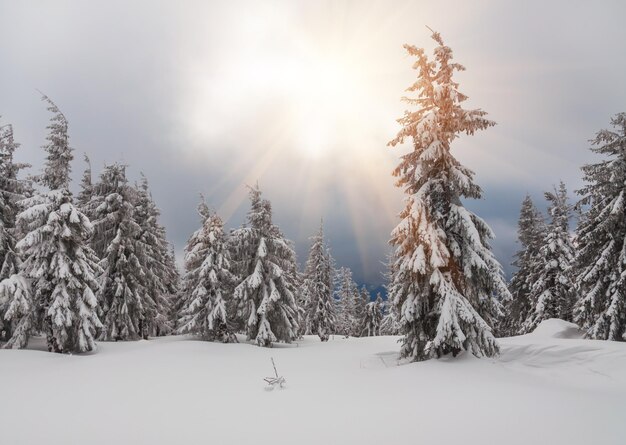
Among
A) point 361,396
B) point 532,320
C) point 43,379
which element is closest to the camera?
point 361,396

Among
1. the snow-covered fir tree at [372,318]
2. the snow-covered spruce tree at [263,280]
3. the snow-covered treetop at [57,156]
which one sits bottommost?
the snow-covered fir tree at [372,318]

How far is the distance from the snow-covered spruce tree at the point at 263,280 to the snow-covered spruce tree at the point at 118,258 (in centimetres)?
761

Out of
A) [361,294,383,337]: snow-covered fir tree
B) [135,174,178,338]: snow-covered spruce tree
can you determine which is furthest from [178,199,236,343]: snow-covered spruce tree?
[361,294,383,337]: snow-covered fir tree

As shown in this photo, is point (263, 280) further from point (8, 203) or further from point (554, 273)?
point (554, 273)

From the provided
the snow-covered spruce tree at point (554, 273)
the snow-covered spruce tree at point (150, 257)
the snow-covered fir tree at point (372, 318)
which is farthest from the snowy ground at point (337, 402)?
the snow-covered fir tree at point (372, 318)

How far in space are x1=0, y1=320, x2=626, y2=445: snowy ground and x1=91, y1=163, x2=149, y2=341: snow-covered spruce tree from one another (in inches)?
413

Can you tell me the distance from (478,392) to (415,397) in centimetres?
160

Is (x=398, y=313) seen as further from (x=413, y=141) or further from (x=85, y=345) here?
(x=85, y=345)

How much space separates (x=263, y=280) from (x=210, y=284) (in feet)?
13.5

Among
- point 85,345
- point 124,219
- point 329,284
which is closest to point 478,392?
point 85,345

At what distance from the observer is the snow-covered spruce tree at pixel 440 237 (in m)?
12.1

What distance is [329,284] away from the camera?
132 ft

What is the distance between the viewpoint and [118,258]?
81.5 ft

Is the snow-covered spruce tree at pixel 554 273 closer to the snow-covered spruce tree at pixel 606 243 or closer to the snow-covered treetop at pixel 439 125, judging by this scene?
the snow-covered spruce tree at pixel 606 243
